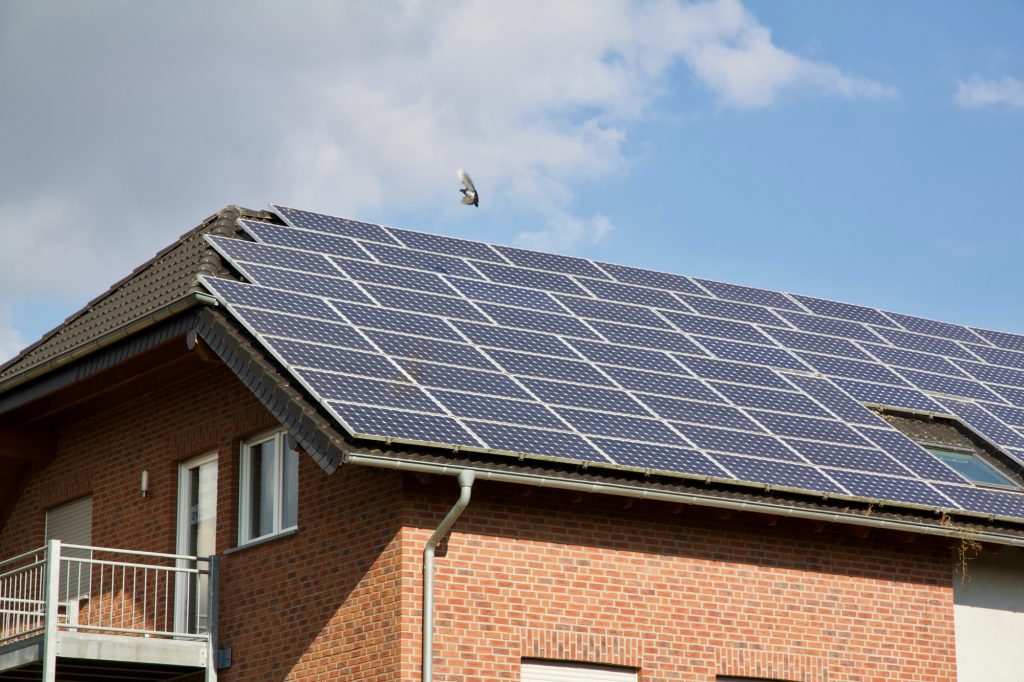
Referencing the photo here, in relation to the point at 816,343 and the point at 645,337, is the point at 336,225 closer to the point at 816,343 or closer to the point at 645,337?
the point at 645,337

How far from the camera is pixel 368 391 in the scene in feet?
52.3

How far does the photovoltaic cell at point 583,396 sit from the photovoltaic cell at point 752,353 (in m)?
2.74

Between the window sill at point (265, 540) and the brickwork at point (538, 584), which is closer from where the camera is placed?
the brickwork at point (538, 584)

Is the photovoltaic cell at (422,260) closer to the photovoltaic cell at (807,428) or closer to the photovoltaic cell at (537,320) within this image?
the photovoltaic cell at (537,320)

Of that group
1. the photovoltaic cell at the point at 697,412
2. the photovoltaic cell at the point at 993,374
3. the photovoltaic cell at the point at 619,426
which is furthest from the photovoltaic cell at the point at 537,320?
the photovoltaic cell at the point at 993,374

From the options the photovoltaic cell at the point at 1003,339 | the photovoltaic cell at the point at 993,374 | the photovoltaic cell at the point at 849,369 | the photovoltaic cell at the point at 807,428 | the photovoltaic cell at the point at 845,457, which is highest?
the photovoltaic cell at the point at 1003,339

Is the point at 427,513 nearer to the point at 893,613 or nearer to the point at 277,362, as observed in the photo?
the point at 277,362

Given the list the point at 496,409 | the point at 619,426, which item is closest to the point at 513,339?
the point at 619,426

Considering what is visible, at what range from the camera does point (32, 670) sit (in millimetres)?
17500

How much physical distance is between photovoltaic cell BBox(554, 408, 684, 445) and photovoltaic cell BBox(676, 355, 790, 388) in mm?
2104

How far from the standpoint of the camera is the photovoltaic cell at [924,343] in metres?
23.4

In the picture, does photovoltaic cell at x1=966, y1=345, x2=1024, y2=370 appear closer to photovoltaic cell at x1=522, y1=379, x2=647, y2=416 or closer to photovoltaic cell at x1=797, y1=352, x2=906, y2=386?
photovoltaic cell at x1=797, y1=352, x2=906, y2=386

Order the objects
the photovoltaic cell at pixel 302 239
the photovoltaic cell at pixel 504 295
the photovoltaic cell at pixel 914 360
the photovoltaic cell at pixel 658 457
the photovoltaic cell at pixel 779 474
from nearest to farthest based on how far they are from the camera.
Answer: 1. the photovoltaic cell at pixel 658 457
2. the photovoltaic cell at pixel 779 474
3. the photovoltaic cell at pixel 302 239
4. the photovoltaic cell at pixel 504 295
5. the photovoltaic cell at pixel 914 360

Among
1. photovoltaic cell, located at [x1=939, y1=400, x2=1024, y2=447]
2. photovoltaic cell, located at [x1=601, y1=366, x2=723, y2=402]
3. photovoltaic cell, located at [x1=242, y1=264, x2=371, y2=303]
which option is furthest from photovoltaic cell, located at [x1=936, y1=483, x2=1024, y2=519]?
photovoltaic cell, located at [x1=242, y1=264, x2=371, y2=303]
